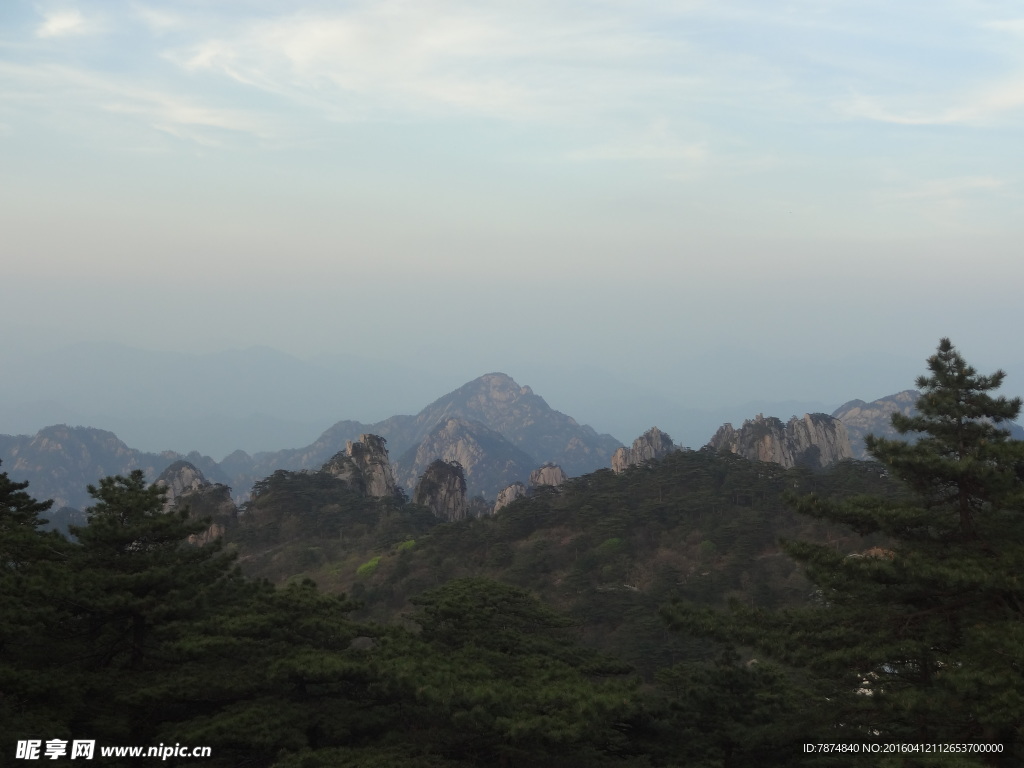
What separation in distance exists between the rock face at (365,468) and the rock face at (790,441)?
109 ft

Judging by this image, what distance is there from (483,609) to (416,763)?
5.12 metres

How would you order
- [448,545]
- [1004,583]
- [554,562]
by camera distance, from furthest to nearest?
[448,545]
[554,562]
[1004,583]

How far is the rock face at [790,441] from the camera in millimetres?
84812

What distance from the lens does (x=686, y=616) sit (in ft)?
60.1

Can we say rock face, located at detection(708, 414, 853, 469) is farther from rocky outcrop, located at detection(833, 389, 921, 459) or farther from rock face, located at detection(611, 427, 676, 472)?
rocky outcrop, located at detection(833, 389, 921, 459)

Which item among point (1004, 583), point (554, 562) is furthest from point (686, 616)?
point (554, 562)

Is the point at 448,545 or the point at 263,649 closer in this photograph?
the point at 263,649

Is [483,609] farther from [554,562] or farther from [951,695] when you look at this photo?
[554,562]

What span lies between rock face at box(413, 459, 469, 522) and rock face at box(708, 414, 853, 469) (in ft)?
84.8

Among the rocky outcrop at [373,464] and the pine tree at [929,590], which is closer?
the pine tree at [929,590]

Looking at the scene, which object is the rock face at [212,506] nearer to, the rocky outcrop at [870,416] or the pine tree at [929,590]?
the pine tree at [929,590]

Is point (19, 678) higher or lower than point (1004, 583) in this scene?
lower

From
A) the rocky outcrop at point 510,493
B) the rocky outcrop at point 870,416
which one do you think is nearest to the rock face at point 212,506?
the rocky outcrop at point 510,493

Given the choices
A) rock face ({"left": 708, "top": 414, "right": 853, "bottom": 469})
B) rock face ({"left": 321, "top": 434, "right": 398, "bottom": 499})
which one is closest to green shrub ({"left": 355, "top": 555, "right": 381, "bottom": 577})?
rock face ({"left": 321, "top": 434, "right": 398, "bottom": 499})
